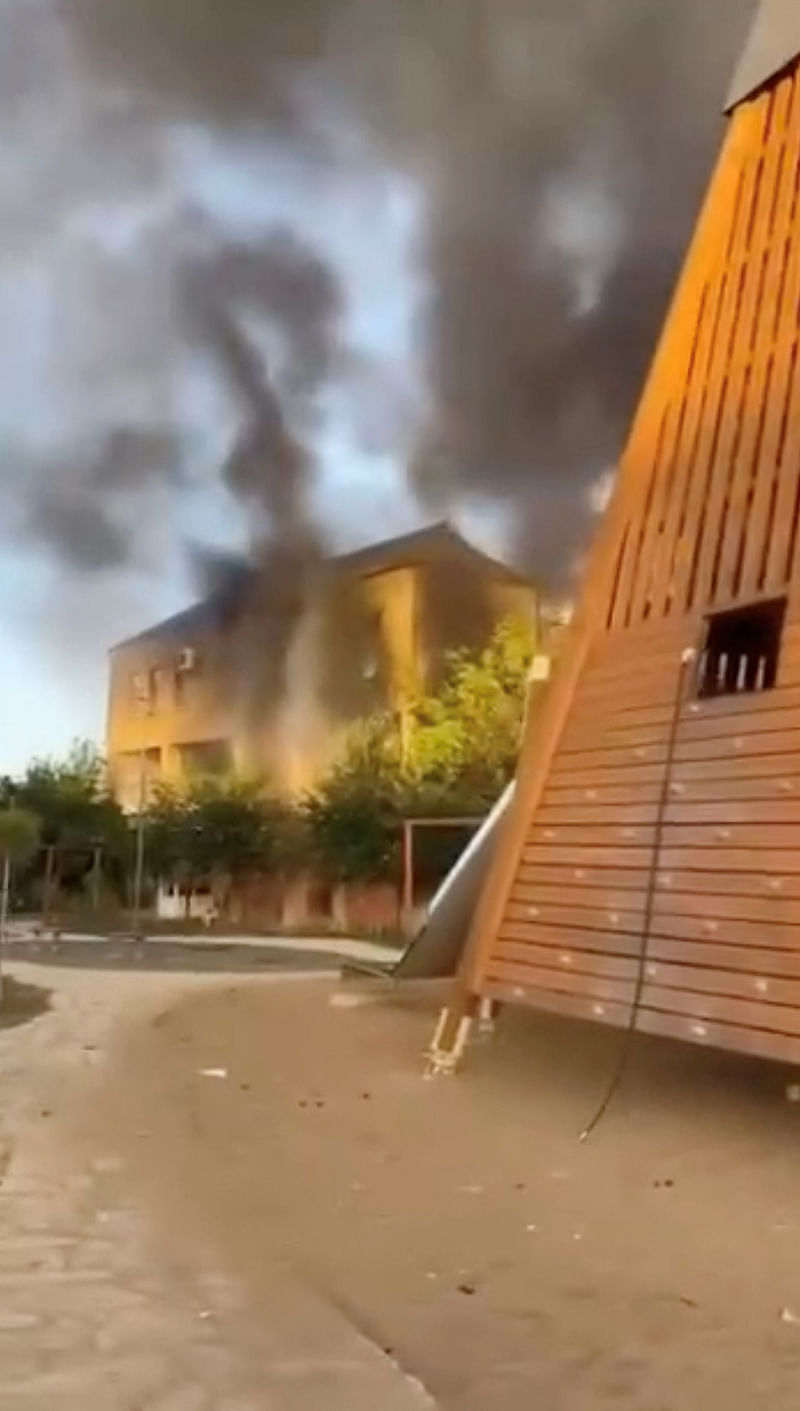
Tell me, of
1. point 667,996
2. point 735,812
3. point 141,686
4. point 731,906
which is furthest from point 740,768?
point 141,686

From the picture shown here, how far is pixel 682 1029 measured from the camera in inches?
234

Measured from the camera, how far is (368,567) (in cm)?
2445

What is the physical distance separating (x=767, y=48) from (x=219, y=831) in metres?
17.6

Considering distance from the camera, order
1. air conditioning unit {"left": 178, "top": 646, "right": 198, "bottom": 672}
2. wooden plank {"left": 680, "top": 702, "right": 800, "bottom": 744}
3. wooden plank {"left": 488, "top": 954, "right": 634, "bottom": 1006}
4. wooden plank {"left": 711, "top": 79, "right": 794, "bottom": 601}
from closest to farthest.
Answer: wooden plank {"left": 680, "top": 702, "right": 800, "bottom": 744}, wooden plank {"left": 488, "top": 954, "right": 634, "bottom": 1006}, wooden plank {"left": 711, "top": 79, "right": 794, "bottom": 601}, air conditioning unit {"left": 178, "top": 646, "right": 198, "bottom": 672}

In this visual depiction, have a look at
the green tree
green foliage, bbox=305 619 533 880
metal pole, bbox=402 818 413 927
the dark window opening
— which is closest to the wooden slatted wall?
the dark window opening

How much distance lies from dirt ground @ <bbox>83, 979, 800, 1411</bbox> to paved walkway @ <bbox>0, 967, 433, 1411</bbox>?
0.08 metres

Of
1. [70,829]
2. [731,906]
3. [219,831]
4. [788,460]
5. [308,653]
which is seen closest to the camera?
[731,906]

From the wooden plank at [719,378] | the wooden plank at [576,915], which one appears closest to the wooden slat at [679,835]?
the wooden plank at [576,915]

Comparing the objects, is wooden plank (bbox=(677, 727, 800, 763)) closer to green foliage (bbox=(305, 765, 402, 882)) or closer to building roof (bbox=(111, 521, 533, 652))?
green foliage (bbox=(305, 765, 402, 882))

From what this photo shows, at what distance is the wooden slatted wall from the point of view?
5.93m

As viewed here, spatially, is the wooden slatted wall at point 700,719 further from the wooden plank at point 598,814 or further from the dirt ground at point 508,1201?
the dirt ground at point 508,1201

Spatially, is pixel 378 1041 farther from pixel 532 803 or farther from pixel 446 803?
pixel 446 803

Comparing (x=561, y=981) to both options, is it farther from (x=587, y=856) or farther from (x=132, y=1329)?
(x=132, y=1329)

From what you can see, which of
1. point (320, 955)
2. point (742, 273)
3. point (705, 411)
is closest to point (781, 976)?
point (705, 411)
